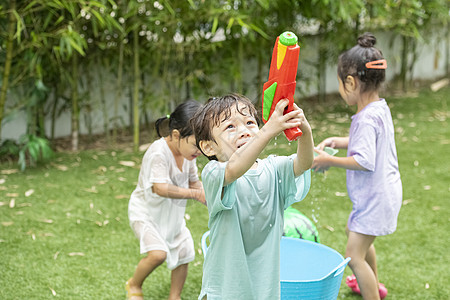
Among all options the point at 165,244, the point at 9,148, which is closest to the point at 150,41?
the point at 9,148

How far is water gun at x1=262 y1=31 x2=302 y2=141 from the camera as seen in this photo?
134cm

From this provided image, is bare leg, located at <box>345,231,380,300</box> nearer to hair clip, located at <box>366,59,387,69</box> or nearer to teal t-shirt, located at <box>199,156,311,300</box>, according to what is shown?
hair clip, located at <box>366,59,387,69</box>

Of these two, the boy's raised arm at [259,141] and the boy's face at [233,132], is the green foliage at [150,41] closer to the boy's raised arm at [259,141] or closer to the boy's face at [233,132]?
the boy's face at [233,132]

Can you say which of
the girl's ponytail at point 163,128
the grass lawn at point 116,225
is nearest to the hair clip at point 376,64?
the grass lawn at point 116,225

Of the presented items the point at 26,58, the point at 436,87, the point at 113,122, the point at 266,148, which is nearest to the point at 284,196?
the point at 266,148

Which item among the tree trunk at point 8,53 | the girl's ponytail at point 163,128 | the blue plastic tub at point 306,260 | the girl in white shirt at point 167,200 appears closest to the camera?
the blue plastic tub at point 306,260

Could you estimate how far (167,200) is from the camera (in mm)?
2549

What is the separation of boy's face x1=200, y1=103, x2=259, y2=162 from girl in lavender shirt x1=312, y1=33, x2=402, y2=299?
821 millimetres

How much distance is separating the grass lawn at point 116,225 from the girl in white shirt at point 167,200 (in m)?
0.21

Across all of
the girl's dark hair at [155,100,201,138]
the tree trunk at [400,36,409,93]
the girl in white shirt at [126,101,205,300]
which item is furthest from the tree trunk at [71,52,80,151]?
the tree trunk at [400,36,409,93]

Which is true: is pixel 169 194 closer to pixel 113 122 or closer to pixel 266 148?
pixel 266 148

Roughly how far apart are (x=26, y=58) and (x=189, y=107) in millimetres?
2826

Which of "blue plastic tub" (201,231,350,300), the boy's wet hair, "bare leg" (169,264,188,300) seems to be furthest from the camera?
"bare leg" (169,264,188,300)

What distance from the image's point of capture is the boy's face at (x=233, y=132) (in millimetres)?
1568
